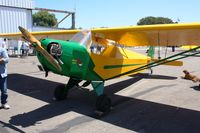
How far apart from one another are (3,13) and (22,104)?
21.5 meters

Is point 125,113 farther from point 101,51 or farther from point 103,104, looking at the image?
point 101,51

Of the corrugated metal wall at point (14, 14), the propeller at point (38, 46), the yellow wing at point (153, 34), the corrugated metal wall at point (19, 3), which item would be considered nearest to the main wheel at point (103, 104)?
the propeller at point (38, 46)

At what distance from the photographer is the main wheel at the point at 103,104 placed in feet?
22.0

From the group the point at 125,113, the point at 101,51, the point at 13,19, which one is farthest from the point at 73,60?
the point at 13,19

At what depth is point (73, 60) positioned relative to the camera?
6539 mm

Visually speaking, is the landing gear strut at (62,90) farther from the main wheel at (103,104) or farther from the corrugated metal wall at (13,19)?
the corrugated metal wall at (13,19)

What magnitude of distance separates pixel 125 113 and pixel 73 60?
187cm

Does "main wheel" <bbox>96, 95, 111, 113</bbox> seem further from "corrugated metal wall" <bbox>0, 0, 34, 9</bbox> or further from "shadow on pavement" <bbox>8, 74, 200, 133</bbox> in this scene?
"corrugated metal wall" <bbox>0, 0, 34, 9</bbox>

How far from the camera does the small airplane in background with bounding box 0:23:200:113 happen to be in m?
6.38

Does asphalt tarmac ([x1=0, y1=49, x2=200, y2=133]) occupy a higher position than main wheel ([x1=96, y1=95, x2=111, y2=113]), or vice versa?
main wheel ([x1=96, y1=95, x2=111, y2=113])

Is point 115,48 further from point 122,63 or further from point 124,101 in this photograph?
point 124,101

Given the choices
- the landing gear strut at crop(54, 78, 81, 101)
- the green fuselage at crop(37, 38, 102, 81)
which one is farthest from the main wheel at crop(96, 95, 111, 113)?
the landing gear strut at crop(54, 78, 81, 101)

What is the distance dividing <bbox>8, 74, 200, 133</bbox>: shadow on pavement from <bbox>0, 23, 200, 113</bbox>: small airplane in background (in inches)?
18.2

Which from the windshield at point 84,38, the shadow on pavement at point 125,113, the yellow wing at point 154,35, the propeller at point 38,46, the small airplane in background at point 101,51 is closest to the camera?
the shadow on pavement at point 125,113
